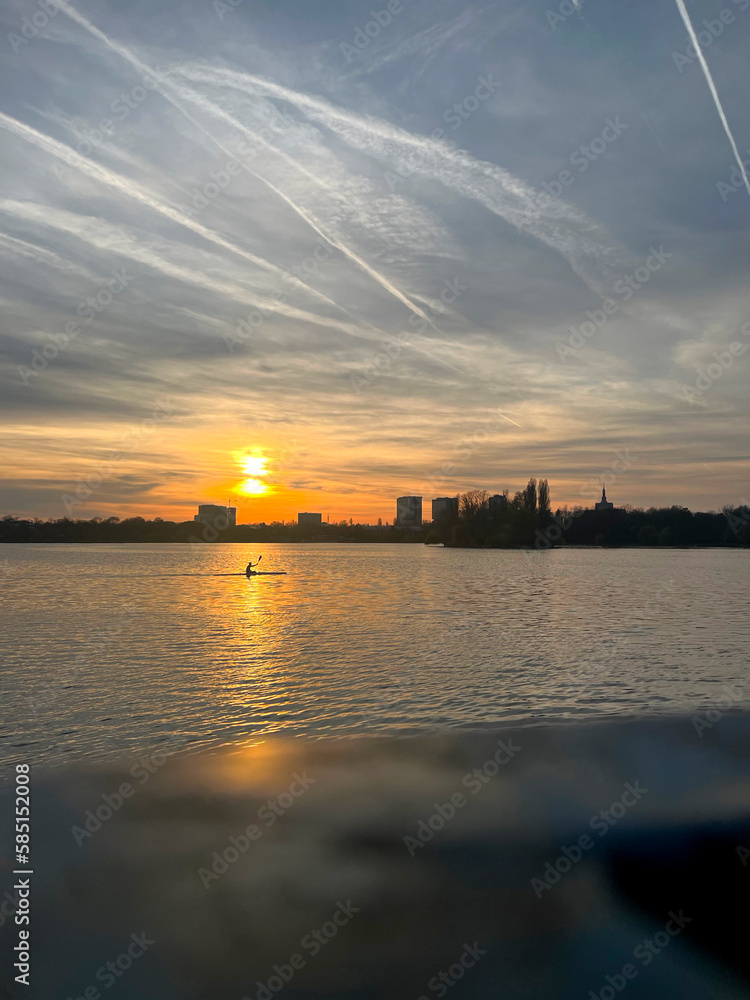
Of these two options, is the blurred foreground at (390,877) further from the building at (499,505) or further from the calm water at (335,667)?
the building at (499,505)

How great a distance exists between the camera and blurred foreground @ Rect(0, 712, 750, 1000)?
6664mm

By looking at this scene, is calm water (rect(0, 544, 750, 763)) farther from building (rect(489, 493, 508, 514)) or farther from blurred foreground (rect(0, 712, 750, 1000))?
building (rect(489, 493, 508, 514))

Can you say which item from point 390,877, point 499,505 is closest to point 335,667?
point 390,877

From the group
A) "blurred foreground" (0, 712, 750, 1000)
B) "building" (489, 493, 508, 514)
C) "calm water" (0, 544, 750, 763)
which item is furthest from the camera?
"building" (489, 493, 508, 514)

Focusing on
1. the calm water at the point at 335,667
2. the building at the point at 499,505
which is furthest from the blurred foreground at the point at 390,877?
the building at the point at 499,505

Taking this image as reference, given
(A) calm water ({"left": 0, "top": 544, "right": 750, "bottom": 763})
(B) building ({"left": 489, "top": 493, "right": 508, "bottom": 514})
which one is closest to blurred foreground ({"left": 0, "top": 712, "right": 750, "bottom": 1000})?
(A) calm water ({"left": 0, "top": 544, "right": 750, "bottom": 763})

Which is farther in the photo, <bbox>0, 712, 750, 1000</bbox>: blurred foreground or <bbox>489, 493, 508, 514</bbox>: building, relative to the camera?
<bbox>489, 493, 508, 514</bbox>: building

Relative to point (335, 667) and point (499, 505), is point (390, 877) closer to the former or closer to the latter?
point (335, 667)

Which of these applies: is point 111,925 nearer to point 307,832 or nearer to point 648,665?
point 307,832

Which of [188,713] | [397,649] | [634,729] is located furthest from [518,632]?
[188,713]

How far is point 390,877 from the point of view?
8.21 m

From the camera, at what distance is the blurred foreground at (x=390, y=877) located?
6.66m

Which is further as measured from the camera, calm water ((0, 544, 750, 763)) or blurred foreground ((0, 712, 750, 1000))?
calm water ((0, 544, 750, 763))

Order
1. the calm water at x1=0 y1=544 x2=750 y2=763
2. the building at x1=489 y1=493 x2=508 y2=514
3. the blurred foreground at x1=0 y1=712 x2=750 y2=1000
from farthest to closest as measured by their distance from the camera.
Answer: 1. the building at x1=489 y1=493 x2=508 y2=514
2. the calm water at x1=0 y1=544 x2=750 y2=763
3. the blurred foreground at x1=0 y1=712 x2=750 y2=1000
